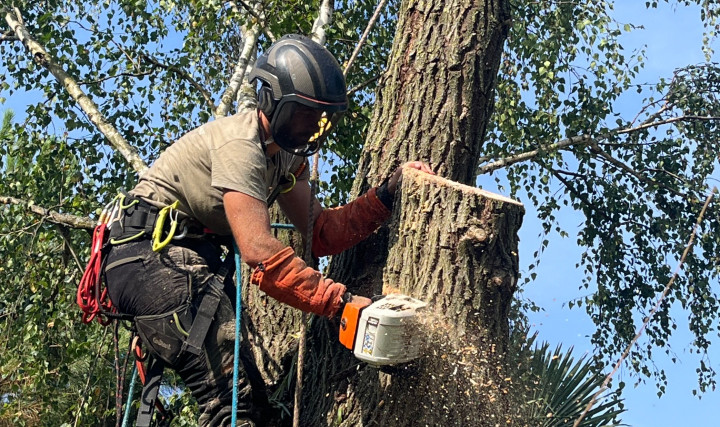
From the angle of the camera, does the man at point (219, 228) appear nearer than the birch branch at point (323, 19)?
Yes

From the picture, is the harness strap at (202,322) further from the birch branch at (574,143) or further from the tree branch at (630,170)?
the tree branch at (630,170)

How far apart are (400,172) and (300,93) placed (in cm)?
54

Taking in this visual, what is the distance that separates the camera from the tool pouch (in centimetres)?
314

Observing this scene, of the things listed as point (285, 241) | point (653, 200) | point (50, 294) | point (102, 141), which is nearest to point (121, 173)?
point (102, 141)

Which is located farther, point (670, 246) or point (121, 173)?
point (670, 246)

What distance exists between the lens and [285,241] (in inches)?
166

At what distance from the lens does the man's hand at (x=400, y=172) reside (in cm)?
340

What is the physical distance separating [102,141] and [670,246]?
19.6ft

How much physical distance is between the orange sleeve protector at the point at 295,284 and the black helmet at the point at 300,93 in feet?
1.69

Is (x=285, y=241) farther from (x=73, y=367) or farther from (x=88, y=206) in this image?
(x=73, y=367)

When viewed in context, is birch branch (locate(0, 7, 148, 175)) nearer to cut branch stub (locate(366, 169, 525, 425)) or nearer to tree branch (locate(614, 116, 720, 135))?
cut branch stub (locate(366, 169, 525, 425))

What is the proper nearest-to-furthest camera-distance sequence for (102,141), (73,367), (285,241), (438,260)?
1. (438,260)
2. (285,241)
3. (102,141)
4. (73,367)

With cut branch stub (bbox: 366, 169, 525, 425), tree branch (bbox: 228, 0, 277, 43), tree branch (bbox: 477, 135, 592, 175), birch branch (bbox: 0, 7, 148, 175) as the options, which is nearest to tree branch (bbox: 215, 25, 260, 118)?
tree branch (bbox: 228, 0, 277, 43)

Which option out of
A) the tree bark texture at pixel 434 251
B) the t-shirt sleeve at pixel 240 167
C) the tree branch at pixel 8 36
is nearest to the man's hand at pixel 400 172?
the tree bark texture at pixel 434 251
